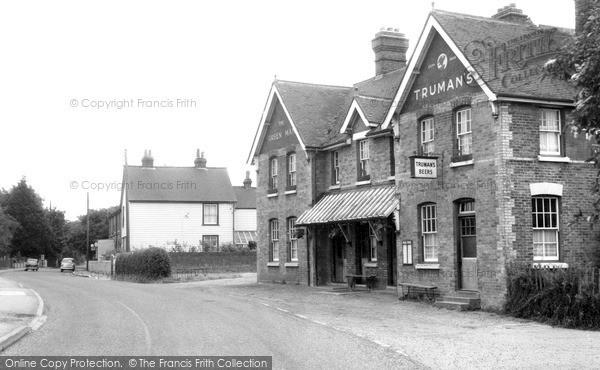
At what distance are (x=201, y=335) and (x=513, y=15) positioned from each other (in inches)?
658

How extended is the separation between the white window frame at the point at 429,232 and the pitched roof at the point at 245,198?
45087 millimetres

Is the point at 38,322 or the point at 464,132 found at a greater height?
the point at 464,132

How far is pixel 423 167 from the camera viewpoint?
71.1 feet

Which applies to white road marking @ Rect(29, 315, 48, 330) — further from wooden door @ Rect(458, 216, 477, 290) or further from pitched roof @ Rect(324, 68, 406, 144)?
pitched roof @ Rect(324, 68, 406, 144)

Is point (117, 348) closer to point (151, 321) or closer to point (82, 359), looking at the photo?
point (82, 359)

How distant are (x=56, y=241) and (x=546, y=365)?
9915 cm

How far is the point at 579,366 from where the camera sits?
452 inches

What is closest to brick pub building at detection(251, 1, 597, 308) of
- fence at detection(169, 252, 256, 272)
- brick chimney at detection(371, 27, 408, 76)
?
brick chimney at detection(371, 27, 408, 76)

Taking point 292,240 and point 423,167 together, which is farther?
point 292,240

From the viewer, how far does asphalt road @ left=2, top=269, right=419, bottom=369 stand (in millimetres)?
12180

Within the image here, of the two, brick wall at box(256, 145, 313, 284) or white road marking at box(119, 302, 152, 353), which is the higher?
brick wall at box(256, 145, 313, 284)

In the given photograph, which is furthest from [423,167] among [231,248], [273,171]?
[231,248]

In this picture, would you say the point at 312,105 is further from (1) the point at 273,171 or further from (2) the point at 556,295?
(2) the point at 556,295

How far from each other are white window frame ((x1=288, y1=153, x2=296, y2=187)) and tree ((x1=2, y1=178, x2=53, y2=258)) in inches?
2755
